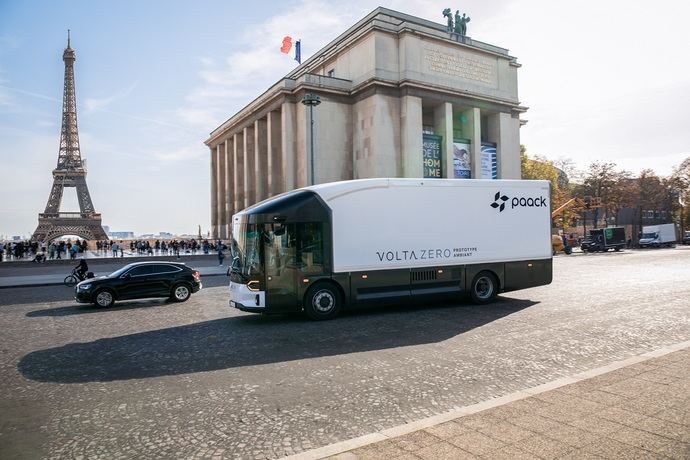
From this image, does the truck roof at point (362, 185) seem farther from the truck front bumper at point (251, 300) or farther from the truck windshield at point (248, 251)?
the truck front bumper at point (251, 300)

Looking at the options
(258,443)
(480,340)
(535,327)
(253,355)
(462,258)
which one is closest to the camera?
(258,443)

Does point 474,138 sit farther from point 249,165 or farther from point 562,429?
point 562,429

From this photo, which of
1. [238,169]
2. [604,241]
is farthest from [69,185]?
[604,241]

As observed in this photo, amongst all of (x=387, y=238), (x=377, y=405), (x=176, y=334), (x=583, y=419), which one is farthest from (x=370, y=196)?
(x=583, y=419)

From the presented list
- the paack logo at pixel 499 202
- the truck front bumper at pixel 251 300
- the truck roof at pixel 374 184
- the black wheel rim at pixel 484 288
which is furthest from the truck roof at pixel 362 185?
the black wheel rim at pixel 484 288

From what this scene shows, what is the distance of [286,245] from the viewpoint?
36.8 feet

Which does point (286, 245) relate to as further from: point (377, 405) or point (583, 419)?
point (583, 419)

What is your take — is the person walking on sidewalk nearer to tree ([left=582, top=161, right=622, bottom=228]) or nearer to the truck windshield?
the truck windshield

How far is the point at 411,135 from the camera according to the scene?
45656mm

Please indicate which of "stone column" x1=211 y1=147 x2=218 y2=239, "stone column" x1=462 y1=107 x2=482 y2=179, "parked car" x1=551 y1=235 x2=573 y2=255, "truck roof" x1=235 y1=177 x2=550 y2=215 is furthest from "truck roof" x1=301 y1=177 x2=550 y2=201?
"stone column" x1=211 y1=147 x2=218 y2=239

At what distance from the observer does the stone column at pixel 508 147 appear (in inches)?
2071

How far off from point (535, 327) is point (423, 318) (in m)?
2.56

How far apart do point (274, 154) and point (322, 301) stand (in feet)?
144

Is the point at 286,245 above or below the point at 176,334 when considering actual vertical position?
above
